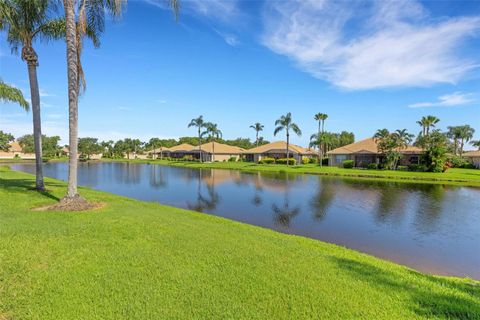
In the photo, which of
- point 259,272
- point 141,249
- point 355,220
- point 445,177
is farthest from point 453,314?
point 445,177

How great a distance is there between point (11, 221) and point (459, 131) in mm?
95730

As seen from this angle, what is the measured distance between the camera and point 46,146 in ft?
321

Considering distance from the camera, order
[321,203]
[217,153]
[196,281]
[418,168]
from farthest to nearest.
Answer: [217,153] → [418,168] → [321,203] → [196,281]

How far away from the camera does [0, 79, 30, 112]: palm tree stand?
79.9ft

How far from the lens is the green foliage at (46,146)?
318 ft

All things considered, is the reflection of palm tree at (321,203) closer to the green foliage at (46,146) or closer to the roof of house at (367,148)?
the roof of house at (367,148)

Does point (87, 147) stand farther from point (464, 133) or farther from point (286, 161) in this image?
point (464, 133)

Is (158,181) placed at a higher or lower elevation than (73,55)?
lower

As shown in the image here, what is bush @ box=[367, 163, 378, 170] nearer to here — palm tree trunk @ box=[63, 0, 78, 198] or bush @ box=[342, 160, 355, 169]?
bush @ box=[342, 160, 355, 169]

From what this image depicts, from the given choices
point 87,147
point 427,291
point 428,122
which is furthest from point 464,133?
point 87,147

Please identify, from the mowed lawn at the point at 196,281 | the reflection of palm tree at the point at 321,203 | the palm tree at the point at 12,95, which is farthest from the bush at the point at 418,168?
the palm tree at the point at 12,95

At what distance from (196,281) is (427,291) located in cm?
446

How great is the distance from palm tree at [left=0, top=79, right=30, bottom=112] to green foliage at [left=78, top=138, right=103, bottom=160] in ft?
254

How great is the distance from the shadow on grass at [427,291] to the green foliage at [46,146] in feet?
359
